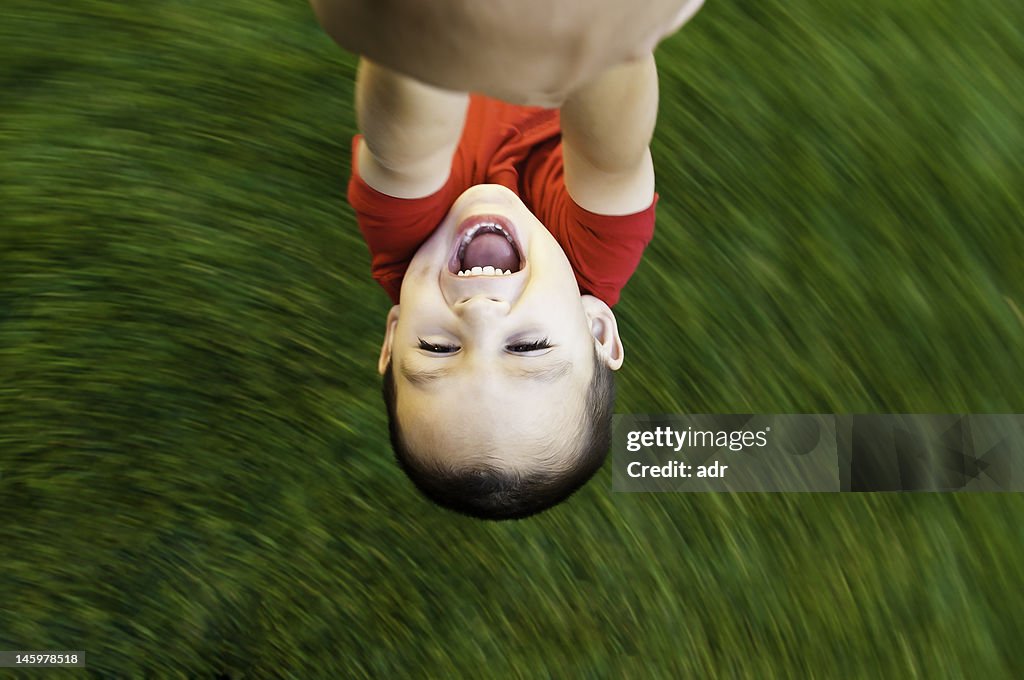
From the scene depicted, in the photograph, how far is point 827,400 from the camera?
1205 millimetres

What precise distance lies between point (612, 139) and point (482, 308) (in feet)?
0.47

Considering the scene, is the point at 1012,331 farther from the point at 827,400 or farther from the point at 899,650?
the point at 899,650

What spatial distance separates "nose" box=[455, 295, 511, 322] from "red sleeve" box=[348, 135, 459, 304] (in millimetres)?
107

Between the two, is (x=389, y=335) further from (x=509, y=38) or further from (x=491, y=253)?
(x=509, y=38)

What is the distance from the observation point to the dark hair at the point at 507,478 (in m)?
0.76

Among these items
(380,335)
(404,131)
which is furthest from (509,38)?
(380,335)

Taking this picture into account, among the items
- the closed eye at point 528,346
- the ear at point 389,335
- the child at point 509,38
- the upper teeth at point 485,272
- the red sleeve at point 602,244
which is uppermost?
the red sleeve at point 602,244

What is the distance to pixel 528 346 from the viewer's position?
739 millimetres

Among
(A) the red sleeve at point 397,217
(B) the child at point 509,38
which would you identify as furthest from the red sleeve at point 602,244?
(B) the child at point 509,38

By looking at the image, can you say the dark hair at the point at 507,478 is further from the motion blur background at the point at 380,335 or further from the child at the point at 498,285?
the motion blur background at the point at 380,335

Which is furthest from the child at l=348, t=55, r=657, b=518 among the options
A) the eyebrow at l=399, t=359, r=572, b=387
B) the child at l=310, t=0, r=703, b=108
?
the child at l=310, t=0, r=703, b=108

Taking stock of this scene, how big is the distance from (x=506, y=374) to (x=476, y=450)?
61 mm

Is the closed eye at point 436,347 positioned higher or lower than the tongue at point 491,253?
lower

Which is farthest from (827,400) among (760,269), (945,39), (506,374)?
(506,374)
